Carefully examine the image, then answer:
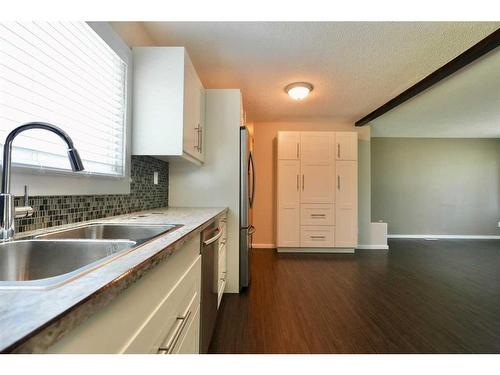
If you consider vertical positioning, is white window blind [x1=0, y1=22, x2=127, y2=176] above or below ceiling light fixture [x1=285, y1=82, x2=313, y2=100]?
below

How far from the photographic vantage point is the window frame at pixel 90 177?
0.95 meters

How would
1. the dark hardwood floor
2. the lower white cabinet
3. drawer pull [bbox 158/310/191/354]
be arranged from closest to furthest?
the lower white cabinet < drawer pull [bbox 158/310/191/354] < the dark hardwood floor

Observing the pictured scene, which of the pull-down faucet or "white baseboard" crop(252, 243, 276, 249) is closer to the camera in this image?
the pull-down faucet

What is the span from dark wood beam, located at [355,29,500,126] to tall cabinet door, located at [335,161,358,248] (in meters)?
0.97

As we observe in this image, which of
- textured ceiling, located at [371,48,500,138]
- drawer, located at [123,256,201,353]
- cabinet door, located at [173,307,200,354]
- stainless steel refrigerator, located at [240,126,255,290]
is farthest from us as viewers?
textured ceiling, located at [371,48,500,138]

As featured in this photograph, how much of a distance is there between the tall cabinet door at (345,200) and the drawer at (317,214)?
0.10 meters

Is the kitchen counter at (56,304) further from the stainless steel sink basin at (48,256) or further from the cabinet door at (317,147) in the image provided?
the cabinet door at (317,147)

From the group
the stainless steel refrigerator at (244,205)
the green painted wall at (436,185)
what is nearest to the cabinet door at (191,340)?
the stainless steel refrigerator at (244,205)

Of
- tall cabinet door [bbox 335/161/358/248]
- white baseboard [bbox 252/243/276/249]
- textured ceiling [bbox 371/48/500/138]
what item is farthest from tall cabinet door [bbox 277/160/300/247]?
textured ceiling [bbox 371/48/500/138]

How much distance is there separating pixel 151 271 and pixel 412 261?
4.02m

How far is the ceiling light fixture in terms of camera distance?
2.91 m

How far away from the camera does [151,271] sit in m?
0.65

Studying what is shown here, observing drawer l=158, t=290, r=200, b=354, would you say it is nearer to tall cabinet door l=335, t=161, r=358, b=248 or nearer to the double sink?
the double sink
